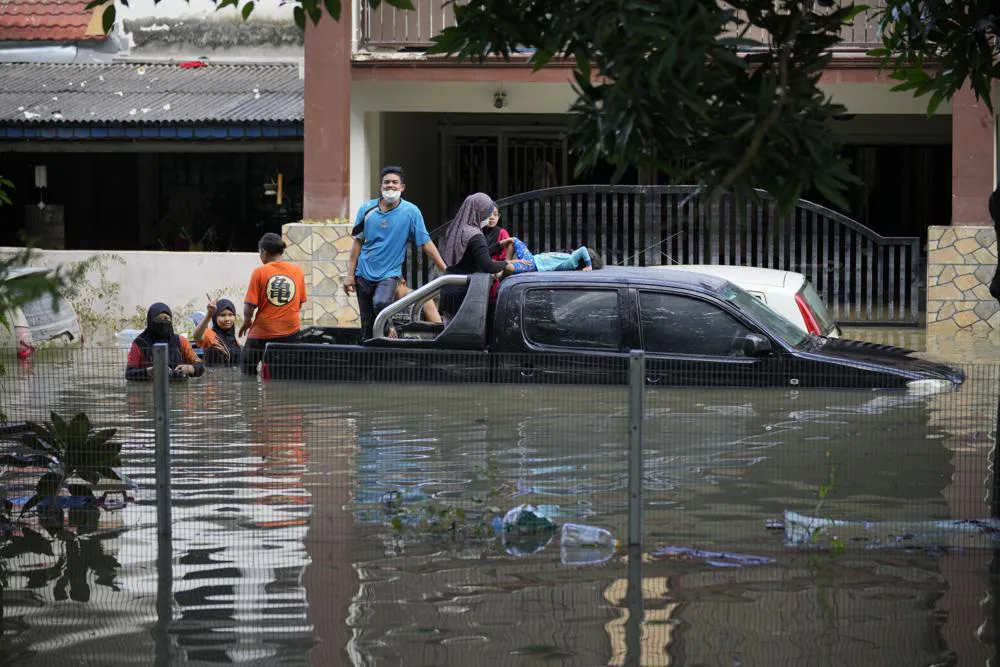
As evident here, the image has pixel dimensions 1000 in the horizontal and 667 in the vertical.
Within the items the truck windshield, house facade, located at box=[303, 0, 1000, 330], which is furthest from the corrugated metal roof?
the truck windshield

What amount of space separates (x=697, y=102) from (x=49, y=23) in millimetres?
20054

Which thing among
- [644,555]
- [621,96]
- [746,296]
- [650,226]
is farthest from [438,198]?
[621,96]

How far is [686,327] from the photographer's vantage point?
10.7 meters

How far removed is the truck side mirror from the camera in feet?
34.0

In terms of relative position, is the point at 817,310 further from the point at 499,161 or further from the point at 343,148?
the point at 499,161

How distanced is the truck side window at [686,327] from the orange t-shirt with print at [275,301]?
3170 millimetres

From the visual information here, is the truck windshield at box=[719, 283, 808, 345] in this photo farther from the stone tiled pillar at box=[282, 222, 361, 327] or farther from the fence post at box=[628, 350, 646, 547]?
the stone tiled pillar at box=[282, 222, 361, 327]

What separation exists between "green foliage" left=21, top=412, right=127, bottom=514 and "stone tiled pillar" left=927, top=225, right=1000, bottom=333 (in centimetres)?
1228

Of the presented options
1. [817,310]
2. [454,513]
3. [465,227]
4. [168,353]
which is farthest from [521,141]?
[454,513]

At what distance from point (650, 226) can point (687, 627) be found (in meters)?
12.6

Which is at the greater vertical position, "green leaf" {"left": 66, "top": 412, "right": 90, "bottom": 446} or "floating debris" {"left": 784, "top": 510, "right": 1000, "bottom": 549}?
"green leaf" {"left": 66, "top": 412, "right": 90, "bottom": 446}

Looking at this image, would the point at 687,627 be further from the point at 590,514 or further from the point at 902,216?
the point at 902,216

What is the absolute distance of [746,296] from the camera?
1124 centimetres

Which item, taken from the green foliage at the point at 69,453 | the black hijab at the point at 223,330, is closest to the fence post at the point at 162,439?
the green foliage at the point at 69,453
